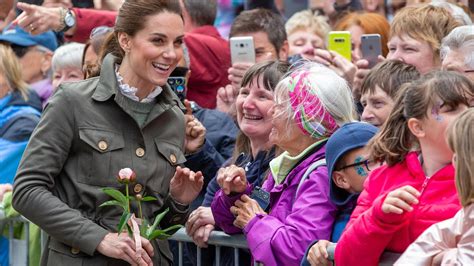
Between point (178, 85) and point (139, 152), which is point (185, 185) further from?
point (178, 85)

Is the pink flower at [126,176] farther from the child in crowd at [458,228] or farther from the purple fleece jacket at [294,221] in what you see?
the child in crowd at [458,228]

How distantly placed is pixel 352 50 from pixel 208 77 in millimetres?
1007

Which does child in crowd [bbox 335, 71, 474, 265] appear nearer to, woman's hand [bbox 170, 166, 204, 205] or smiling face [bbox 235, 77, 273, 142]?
woman's hand [bbox 170, 166, 204, 205]

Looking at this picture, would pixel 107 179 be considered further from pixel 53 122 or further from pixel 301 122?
pixel 301 122

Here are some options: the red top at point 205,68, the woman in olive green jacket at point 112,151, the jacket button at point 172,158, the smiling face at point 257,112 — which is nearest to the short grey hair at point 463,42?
the smiling face at point 257,112

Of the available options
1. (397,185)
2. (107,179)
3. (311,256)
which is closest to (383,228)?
(397,185)

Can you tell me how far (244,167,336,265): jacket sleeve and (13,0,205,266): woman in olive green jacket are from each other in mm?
522

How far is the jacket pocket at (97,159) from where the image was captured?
5188 mm

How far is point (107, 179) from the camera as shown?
5.21 meters

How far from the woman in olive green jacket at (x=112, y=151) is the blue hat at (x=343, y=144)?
0.81 metres

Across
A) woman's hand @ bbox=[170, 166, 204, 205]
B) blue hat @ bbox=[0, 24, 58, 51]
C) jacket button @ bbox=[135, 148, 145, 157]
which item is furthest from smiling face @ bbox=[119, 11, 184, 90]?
blue hat @ bbox=[0, 24, 58, 51]

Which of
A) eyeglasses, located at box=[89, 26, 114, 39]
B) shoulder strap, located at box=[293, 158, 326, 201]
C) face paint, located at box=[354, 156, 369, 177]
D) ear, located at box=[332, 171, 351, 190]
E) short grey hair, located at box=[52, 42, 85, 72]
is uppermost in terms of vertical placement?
face paint, located at box=[354, 156, 369, 177]

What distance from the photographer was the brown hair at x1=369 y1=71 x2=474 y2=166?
4320mm

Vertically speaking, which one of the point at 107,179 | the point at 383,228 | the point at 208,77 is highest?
the point at 383,228
